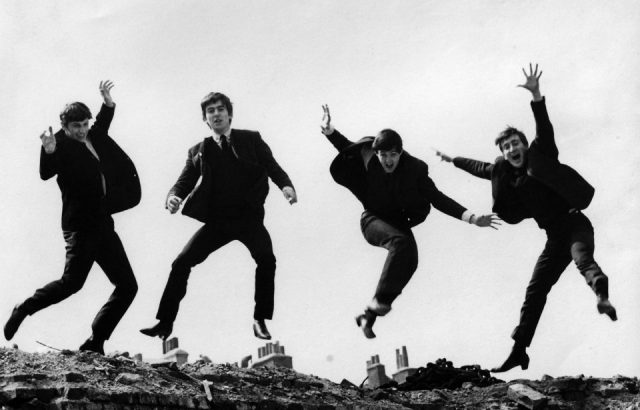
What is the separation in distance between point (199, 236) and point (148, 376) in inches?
95.5

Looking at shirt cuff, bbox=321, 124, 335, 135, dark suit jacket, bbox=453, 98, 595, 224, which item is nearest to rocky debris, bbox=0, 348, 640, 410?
dark suit jacket, bbox=453, 98, 595, 224

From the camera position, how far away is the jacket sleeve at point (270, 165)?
41.5 ft

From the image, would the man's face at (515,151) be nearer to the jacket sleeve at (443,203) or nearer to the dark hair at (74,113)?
the jacket sleeve at (443,203)

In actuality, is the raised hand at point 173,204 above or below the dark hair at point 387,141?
below

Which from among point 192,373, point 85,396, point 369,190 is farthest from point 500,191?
point 85,396

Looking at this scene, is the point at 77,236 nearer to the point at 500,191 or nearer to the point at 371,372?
the point at 500,191

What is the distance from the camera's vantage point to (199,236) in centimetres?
1249

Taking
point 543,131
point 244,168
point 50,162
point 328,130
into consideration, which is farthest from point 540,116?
point 50,162

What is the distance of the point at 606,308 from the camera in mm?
12117

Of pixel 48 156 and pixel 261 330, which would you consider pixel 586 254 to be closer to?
pixel 261 330

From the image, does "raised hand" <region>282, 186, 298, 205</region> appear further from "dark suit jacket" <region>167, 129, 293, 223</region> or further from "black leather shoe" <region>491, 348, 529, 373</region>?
"black leather shoe" <region>491, 348, 529, 373</region>

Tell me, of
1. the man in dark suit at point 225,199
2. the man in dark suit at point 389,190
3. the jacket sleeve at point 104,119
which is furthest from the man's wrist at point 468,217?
the jacket sleeve at point 104,119

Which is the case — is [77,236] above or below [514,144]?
below

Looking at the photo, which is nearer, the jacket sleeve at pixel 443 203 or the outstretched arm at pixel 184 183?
the outstretched arm at pixel 184 183
